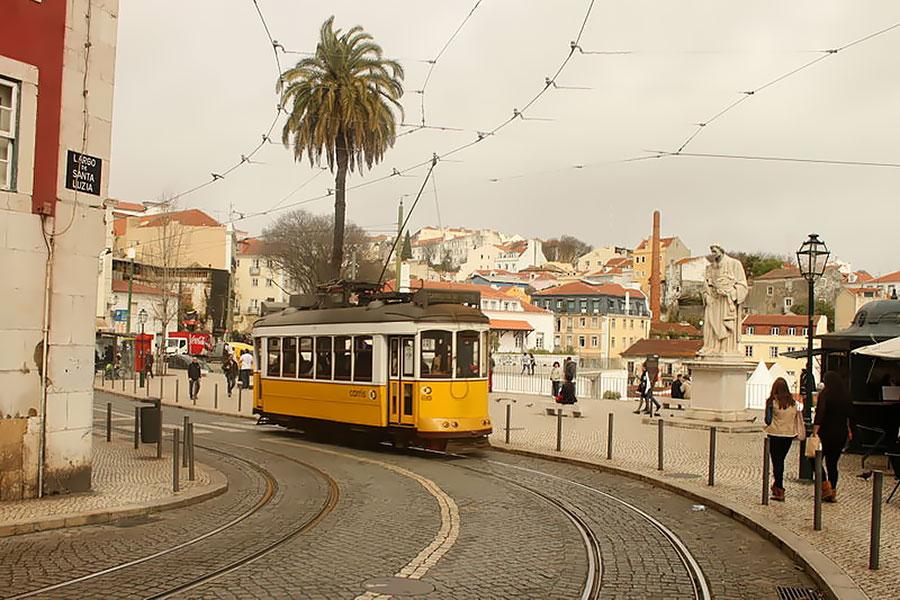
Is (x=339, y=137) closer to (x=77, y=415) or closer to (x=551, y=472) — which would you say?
(x=551, y=472)

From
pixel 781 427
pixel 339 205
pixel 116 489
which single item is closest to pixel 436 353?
pixel 116 489

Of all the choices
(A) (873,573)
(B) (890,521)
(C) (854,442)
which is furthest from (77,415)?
(C) (854,442)

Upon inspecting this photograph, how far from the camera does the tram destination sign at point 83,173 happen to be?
1231cm

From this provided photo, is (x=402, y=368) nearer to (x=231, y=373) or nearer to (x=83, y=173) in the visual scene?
(x=83, y=173)

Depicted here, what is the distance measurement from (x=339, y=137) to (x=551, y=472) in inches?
796

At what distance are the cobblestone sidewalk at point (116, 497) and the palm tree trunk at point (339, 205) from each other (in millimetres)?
16095

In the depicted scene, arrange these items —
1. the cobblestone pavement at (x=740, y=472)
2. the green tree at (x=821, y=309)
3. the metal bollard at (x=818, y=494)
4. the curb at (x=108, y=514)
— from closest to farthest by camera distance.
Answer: the cobblestone pavement at (x=740, y=472), the curb at (x=108, y=514), the metal bollard at (x=818, y=494), the green tree at (x=821, y=309)

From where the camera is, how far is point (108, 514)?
11.2 metres

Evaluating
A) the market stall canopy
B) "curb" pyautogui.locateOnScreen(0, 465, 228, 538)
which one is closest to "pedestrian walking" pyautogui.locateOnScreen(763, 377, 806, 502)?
the market stall canopy

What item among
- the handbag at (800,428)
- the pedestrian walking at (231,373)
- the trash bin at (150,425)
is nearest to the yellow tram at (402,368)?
the trash bin at (150,425)

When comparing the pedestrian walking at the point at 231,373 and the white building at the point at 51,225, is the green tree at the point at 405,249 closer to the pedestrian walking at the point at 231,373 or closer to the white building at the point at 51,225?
the pedestrian walking at the point at 231,373

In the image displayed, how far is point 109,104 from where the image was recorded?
12.8 metres

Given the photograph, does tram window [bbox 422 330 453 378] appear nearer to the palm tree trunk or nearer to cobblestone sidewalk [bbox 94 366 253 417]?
cobblestone sidewalk [bbox 94 366 253 417]

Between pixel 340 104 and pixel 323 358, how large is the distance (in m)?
14.7
